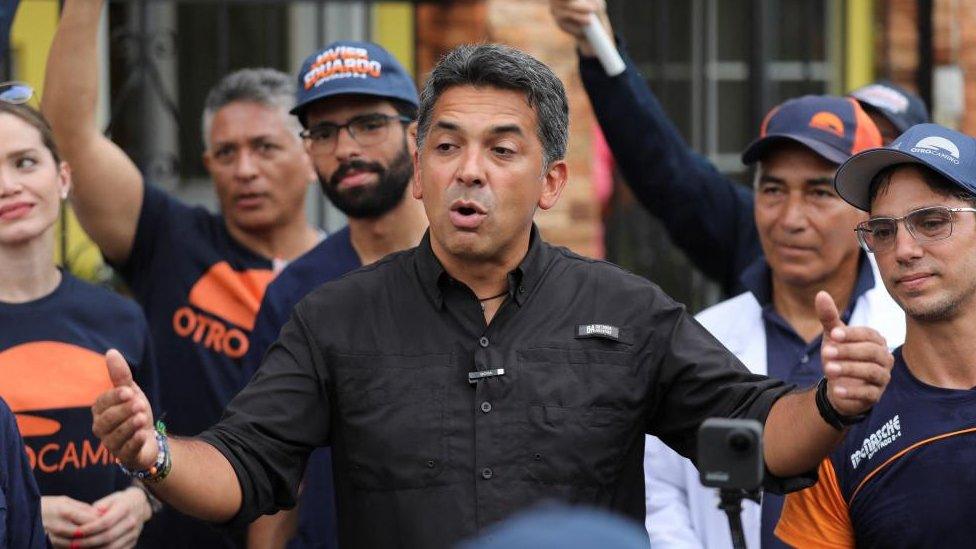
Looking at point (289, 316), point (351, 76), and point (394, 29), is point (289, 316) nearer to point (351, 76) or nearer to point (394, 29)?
point (351, 76)

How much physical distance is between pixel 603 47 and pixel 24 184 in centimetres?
163

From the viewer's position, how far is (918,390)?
3.19 metres

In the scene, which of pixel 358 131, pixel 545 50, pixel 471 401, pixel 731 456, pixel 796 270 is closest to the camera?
pixel 731 456

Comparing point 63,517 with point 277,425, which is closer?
point 277,425

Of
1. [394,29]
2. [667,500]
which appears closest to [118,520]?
[667,500]

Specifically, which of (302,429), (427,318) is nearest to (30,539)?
(302,429)

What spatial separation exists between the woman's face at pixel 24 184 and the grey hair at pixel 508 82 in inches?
44.5

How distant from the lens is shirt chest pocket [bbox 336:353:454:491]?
2.93 meters

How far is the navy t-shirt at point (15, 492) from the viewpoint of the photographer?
3174 millimetres

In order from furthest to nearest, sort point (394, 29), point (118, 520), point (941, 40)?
point (941, 40) < point (394, 29) < point (118, 520)

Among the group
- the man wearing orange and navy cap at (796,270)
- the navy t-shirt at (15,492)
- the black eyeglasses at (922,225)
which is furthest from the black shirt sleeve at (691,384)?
the navy t-shirt at (15,492)

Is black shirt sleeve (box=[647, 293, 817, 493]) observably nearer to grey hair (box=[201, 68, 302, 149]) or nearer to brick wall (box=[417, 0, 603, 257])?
grey hair (box=[201, 68, 302, 149])

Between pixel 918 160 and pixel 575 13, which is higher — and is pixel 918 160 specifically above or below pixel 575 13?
below

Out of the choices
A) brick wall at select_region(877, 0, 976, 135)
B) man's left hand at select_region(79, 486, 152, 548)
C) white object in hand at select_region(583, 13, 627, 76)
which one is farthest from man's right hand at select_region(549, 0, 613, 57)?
brick wall at select_region(877, 0, 976, 135)
